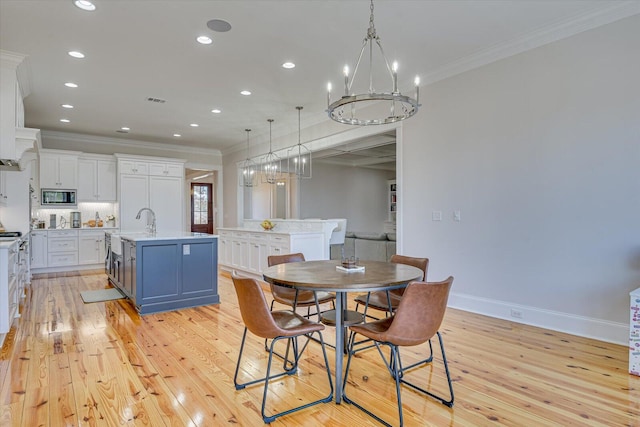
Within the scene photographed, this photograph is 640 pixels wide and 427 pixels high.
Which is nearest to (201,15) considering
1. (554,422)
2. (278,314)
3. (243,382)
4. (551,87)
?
(278,314)

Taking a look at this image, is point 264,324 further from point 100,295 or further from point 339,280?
point 100,295

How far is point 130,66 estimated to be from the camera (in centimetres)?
432

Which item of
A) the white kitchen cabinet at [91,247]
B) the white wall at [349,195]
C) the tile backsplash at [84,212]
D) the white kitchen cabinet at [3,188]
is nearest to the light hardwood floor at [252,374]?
the white kitchen cabinet at [3,188]

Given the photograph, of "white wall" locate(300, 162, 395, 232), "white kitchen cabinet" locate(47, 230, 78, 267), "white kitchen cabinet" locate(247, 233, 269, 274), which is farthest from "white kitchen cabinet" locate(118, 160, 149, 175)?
"white wall" locate(300, 162, 395, 232)

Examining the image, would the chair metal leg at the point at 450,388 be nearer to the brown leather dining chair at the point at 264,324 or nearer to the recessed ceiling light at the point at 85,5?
the brown leather dining chair at the point at 264,324

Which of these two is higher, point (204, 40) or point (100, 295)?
point (204, 40)

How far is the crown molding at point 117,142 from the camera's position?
771 cm

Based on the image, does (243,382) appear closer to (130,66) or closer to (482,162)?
(482,162)

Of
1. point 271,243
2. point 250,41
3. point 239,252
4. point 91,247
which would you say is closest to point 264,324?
point 250,41

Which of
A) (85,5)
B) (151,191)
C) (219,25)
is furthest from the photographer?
(151,191)

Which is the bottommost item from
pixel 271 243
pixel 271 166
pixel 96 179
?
pixel 271 243

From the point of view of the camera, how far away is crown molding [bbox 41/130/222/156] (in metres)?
7.71

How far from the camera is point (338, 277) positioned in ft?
7.68

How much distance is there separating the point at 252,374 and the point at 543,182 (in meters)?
3.18
